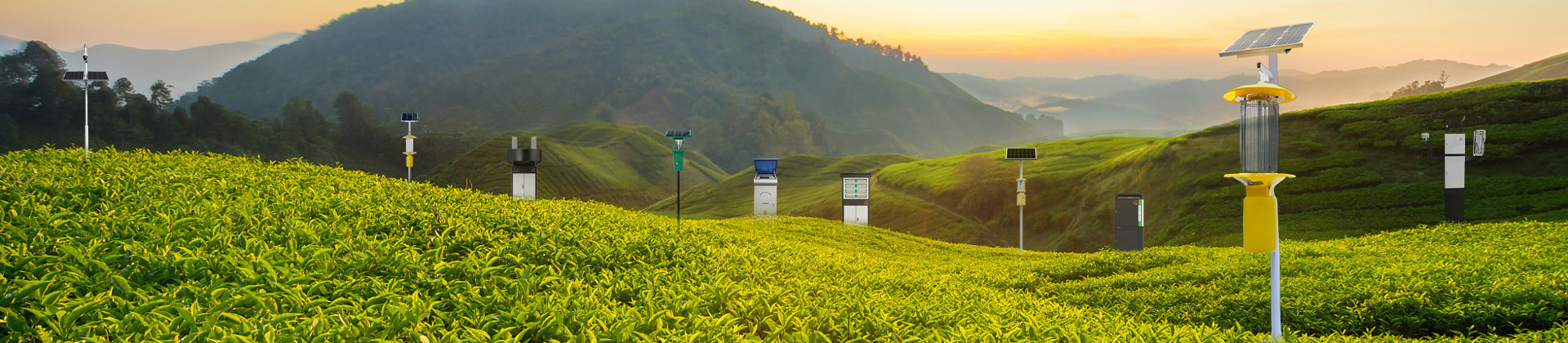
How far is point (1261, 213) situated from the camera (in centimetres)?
433

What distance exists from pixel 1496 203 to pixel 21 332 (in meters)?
19.9

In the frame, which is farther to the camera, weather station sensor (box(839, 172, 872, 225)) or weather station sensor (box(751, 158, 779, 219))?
weather station sensor (box(839, 172, 872, 225))

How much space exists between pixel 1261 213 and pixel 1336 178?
15.1 meters

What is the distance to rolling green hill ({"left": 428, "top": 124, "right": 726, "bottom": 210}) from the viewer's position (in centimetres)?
4144

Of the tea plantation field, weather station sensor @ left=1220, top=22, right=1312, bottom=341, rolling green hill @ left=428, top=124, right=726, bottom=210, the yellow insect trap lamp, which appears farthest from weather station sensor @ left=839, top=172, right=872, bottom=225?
rolling green hill @ left=428, top=124, right=726, bottom=210

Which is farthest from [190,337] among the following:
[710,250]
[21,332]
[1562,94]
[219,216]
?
[1562,94]

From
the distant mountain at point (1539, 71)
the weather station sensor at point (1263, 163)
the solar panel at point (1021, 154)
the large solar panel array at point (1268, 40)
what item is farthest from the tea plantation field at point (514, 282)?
the distant mountain at point (1539, 71)

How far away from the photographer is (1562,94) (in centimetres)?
1672

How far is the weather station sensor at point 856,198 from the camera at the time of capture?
598 inches

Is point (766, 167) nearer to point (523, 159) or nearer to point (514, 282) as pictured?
point (523, 159)

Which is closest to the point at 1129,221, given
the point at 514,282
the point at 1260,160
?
the point at 1260,160

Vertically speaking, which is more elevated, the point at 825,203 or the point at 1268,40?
the point at 1268,40

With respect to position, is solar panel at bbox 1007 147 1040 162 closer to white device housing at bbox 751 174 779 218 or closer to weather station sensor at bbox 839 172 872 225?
weather station sensor at bbox 839 172 872 225

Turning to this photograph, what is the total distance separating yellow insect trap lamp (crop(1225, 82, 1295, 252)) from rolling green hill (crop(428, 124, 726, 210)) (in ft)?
109
